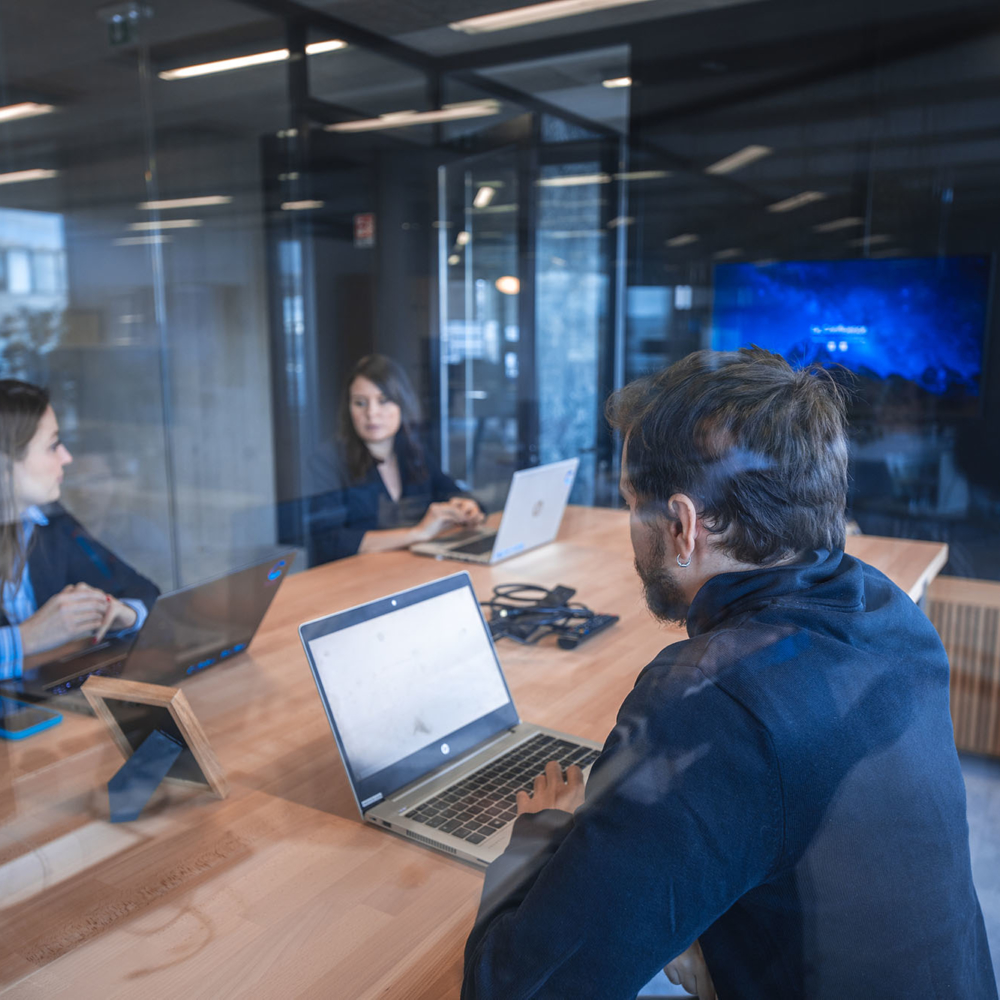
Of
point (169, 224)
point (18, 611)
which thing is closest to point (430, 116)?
point (169, 224)

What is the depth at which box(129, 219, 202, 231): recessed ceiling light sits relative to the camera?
3.33m

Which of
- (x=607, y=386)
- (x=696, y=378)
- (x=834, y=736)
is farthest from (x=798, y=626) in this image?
(x=607, y=386)

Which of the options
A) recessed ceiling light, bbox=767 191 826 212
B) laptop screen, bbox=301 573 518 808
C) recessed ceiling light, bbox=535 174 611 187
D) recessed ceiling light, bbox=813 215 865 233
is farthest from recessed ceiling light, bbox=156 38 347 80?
laptop screen, bbox=301 573 518 808

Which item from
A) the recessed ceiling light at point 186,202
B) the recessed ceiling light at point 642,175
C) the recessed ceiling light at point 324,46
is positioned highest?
the recessed ceiling light at point 324,46

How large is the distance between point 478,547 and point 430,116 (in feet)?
8.39

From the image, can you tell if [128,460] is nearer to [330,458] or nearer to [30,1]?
[330,458]

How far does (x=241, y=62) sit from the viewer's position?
3.60m

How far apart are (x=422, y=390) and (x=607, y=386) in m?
0.91

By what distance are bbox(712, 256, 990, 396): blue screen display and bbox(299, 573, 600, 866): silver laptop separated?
1881 mm

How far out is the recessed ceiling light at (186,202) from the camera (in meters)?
3.36

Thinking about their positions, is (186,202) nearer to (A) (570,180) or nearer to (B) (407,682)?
(A) (570,180)

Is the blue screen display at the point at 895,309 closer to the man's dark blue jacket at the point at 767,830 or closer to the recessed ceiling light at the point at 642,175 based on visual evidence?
the recessed ceiling light at the point at 642,175

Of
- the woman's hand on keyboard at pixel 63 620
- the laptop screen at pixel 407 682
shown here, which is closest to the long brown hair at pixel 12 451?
the woman's hand on keyboard at pixel 63 620

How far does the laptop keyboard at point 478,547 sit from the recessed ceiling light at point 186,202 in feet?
6.17
